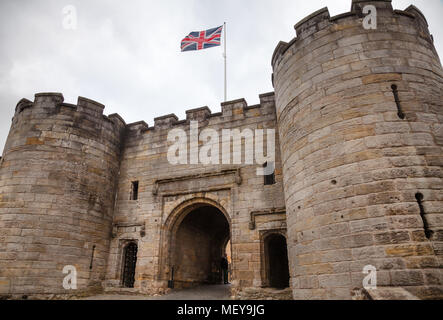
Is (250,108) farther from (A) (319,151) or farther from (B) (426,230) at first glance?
(B) (426,230)

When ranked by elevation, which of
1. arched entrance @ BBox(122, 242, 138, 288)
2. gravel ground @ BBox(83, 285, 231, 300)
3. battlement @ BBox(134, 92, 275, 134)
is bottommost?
gravel ground @ BBox(83, 285, 231, 300)

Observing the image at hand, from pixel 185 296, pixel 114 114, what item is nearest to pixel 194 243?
pixel 185 296

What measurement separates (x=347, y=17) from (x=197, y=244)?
9.79 meters

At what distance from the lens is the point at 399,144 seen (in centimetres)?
582

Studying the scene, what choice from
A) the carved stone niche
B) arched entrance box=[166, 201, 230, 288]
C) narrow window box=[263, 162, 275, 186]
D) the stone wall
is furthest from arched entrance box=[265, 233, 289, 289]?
the carved stone niche

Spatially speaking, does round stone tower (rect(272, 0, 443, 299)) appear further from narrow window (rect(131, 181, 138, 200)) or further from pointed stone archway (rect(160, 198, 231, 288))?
narrow window (rect(131, 181, 138, 200))

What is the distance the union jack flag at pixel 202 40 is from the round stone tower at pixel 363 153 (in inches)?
234

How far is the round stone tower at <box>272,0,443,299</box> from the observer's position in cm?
527

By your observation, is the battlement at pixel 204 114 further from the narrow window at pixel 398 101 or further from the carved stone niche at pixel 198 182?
the narrow window at pixel 398 101

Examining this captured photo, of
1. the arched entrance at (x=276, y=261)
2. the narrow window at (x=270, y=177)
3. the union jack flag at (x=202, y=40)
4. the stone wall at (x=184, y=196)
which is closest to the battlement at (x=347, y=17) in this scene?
the stone wall at (x=184, y=196)

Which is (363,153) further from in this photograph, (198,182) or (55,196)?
(55,196)

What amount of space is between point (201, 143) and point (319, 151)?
543 cm

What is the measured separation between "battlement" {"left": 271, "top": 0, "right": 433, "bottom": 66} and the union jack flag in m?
5.91
